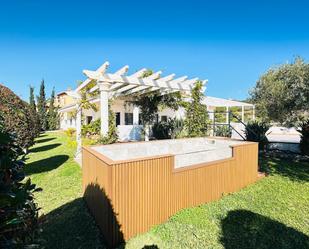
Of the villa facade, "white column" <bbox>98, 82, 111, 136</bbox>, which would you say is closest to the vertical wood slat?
"white column" <bbox>98, 82, 111, 136</bbox>

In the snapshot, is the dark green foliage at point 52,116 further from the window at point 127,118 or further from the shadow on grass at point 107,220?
the shadow on grass at point 107,220

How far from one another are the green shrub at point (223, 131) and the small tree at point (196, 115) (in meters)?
2.70

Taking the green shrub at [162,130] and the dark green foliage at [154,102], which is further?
the green shrub at [162,130]

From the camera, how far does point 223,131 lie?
1295cm

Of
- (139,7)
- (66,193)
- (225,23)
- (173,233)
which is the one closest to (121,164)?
(173,233)

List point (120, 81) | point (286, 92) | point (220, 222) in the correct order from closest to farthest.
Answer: point (220, 222) → point (120, 81) → point (286, 92)

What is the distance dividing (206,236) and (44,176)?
675 centimetres

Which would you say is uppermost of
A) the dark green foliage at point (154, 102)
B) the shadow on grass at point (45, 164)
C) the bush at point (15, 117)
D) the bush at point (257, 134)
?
the dark green foliage at point (154, 102)

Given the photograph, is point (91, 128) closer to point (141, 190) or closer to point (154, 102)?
point (154, 102)

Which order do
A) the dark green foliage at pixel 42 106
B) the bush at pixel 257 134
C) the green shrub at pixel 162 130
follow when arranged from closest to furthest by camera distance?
the bush at pixel 257 134, the green shrub at pixel 162 130, the dark green foliage at pixel 42 106

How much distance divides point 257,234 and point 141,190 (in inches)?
96.5

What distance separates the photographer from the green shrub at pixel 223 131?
12777 mm

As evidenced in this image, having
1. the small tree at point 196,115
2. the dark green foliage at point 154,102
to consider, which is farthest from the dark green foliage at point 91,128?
the small tree at point 196,115

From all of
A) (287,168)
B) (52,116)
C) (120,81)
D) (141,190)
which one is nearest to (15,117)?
(120,81)
